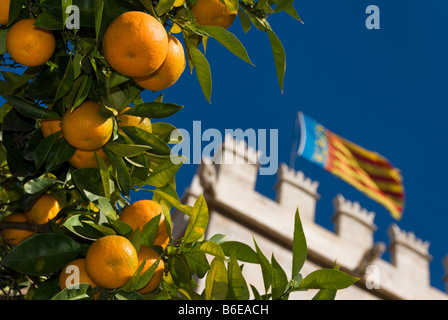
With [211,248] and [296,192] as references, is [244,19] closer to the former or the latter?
[211,248]

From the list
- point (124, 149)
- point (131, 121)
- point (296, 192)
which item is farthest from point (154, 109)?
point (296, 192)

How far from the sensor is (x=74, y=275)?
1643mm

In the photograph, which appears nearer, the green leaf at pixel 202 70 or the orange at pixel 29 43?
the orange at pixel 29 43

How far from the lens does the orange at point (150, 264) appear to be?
166 cm

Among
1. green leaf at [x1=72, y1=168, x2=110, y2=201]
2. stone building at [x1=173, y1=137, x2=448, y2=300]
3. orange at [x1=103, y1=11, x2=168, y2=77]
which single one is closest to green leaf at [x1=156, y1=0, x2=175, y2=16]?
orange at [x1=103, y1=11, x2=168, y2=77]

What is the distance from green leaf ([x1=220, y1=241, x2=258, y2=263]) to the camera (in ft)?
6.19

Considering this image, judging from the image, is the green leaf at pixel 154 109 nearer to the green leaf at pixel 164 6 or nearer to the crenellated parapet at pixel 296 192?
the green leaf at pixel 164 6

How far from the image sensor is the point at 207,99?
1837 millimetres

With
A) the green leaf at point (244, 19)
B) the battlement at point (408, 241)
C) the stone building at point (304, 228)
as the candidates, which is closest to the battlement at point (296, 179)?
the stone building at point (304, 228)

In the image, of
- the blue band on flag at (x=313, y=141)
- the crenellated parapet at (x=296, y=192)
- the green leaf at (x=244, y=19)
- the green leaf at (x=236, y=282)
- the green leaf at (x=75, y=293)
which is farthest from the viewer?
the blue band on flag at (x=313, y=141)

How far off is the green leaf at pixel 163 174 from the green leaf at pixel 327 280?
55 centimetres

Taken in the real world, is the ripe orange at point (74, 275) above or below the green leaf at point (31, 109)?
below

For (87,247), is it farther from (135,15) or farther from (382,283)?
(382,283)

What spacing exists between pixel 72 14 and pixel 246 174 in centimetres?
1185
